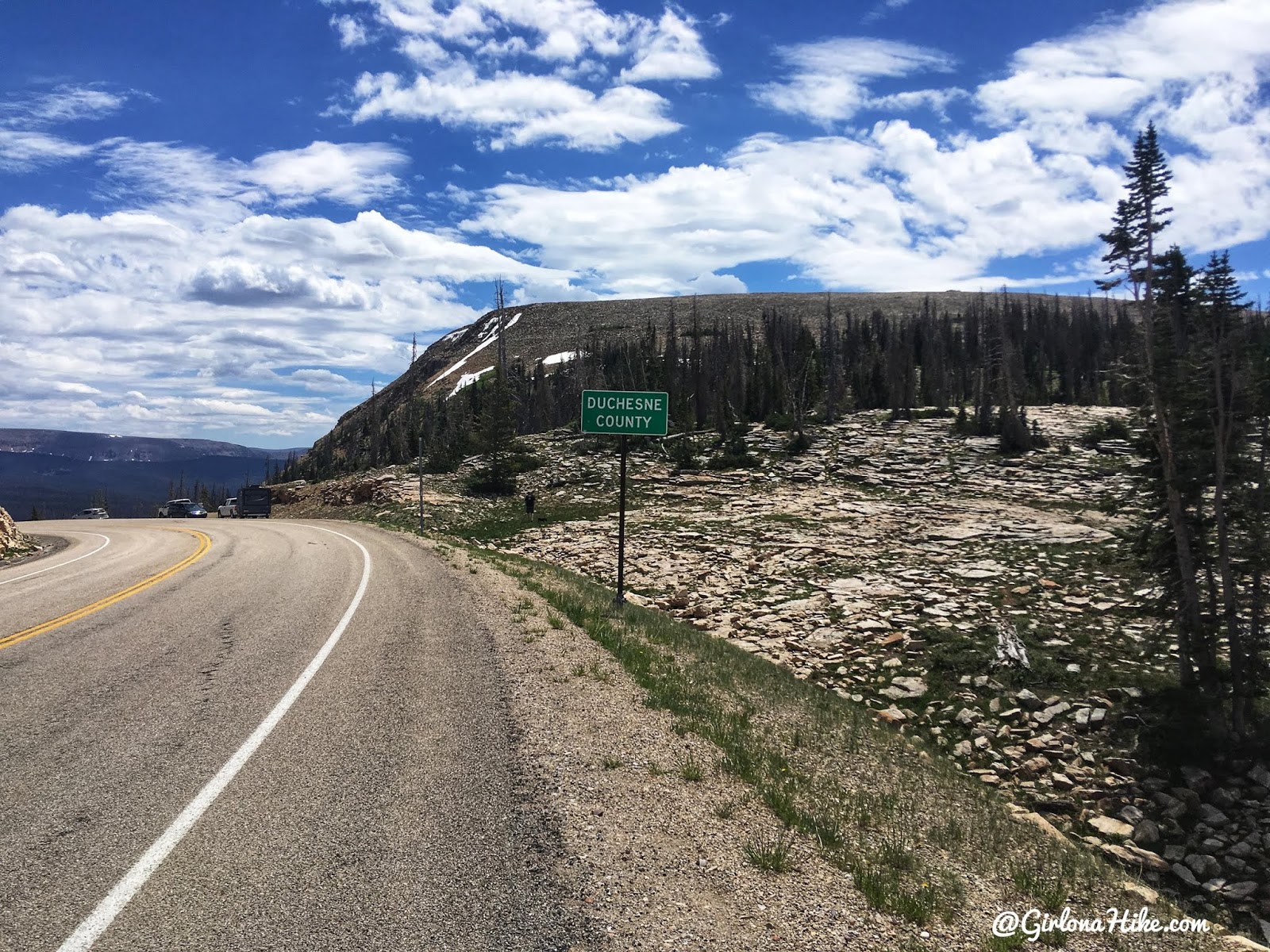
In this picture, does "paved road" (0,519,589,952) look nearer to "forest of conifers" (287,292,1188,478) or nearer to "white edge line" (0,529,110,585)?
"white edge line" (0,529,110,585)

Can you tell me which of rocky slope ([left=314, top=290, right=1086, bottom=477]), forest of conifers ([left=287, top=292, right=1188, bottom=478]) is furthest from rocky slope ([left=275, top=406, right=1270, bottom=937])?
rocky slope ([left=314, top=290, right=1086, bottom=477])

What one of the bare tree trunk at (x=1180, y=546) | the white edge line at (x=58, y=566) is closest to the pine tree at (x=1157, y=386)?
the bare tree trunk at (x=1180, y=546)

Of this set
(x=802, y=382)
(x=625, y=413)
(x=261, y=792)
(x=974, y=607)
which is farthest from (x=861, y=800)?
(x=802, y=382)

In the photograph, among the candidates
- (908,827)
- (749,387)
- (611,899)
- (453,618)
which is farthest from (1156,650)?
(749,387)

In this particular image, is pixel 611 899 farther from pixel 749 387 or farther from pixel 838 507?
pixel 749 387

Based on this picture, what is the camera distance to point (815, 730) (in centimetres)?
939

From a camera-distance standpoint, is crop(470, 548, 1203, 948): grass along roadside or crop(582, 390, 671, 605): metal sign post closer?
crop(470, 548, 1203, 948): grass along roadside

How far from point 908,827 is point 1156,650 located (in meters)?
13.6

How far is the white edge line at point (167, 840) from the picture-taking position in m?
3.64

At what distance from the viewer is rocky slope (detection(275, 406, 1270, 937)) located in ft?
35.4

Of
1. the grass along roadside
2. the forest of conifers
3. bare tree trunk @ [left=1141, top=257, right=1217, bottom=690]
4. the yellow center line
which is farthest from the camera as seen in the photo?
Answer: the forest of conifers

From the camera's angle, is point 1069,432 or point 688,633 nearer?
point 688,633

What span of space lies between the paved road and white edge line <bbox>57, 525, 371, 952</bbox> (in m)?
0.02

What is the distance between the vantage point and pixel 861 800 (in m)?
6.69
